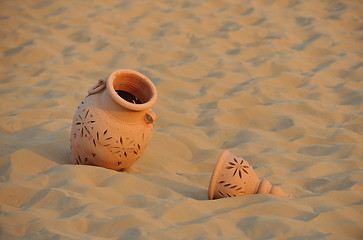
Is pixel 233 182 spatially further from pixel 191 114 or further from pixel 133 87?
pixel 191 114

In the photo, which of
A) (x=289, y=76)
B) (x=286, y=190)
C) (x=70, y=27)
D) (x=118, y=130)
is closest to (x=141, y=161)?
(x=118, y=130)

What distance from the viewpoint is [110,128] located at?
3.31 metres

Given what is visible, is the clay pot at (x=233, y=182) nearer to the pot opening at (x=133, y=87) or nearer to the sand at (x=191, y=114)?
the sand at (x=191, y=114)

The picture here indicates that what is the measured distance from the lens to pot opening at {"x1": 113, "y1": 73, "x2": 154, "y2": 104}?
354 centimetres

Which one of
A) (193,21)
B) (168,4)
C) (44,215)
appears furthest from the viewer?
(168,4)

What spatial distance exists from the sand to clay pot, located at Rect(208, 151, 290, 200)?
9 cm

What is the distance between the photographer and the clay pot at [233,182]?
3.14 meters

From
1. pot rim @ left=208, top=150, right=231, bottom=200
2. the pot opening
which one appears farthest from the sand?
the pot opening

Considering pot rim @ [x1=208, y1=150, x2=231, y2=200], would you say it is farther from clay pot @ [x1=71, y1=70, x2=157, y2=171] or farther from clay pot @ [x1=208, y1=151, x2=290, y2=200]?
clay pot @ [x1=71, y1=70, x2=157, y2=171]

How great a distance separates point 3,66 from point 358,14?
14.0 feet

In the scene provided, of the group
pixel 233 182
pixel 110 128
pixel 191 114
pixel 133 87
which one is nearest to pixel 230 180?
pixel 233 182

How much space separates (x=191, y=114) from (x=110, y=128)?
150 cm

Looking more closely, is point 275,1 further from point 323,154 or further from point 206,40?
point 323,154

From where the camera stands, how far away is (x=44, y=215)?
113 inches
